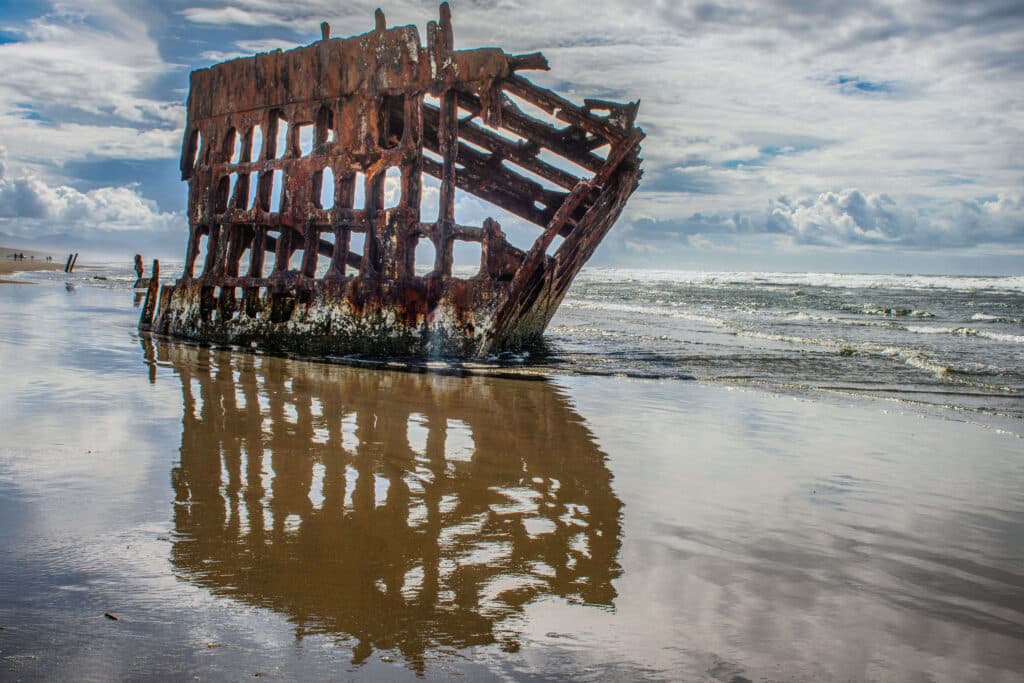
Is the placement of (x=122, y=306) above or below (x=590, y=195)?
below

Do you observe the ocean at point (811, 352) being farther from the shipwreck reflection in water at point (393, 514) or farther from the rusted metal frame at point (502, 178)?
the shipwreck reflection in water at point (393, 514)

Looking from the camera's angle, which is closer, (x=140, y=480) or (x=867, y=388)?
(x=140, y=480)

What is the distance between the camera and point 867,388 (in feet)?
25.4

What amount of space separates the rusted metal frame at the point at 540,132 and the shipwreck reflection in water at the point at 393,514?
3.91m

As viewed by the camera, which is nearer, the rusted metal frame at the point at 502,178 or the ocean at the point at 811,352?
the ocean at the point at 811,352

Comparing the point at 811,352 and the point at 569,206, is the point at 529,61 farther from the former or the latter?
the point at 811,352

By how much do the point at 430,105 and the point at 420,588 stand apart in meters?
7.57

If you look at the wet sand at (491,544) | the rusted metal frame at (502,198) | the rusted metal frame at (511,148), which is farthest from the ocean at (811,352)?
the wet sand at (491,544)

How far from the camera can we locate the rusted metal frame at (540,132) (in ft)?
28.0

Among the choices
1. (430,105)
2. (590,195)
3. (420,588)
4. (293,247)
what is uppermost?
(430,105)

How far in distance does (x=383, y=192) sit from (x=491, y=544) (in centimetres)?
643

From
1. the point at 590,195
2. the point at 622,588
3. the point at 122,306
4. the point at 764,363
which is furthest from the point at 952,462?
the point at 122,306

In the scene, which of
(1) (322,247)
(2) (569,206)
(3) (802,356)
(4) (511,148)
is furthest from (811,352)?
(1) (322,247)

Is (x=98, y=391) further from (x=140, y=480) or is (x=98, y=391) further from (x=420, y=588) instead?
(x=420, y=588)
